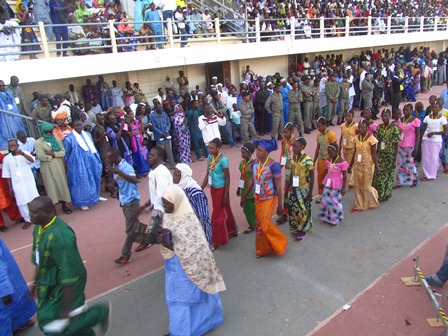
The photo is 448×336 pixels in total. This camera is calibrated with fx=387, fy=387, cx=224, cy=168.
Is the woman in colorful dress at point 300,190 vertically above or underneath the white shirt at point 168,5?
underneath

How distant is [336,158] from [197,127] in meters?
5.00

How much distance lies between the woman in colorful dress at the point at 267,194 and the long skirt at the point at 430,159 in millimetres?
4096

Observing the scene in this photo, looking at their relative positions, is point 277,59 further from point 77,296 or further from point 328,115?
point 77,296

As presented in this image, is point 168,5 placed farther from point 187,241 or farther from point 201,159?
point 187,241

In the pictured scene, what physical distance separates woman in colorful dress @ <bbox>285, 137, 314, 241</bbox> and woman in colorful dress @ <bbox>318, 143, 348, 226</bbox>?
18.3 inches

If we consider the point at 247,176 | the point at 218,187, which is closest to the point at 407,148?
the point at 247,176

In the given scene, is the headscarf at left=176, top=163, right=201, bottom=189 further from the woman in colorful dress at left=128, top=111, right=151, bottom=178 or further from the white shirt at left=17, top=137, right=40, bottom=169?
the woman in colorful dress at left=128, top=111, right=151, bottom=178

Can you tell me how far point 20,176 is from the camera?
6453 millimetres

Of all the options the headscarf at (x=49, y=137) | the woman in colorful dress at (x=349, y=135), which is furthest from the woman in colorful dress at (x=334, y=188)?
the headscarf at (x=49, y=137)

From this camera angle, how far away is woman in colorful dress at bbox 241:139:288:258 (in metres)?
4.80

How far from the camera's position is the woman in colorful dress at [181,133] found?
929 cm

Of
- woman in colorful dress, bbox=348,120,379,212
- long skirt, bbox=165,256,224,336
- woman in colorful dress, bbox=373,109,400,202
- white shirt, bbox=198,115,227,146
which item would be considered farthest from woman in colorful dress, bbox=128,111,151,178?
long skirt, bbox=165,256,224,336

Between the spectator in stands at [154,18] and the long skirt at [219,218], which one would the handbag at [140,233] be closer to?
the long skirt at [219,218]

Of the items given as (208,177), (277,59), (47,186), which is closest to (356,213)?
(208,177)
